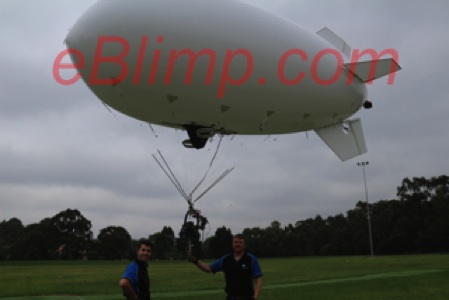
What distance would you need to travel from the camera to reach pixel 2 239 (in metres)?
147

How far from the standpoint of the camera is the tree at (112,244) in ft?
367

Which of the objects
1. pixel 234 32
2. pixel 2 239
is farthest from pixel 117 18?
pixel 2 239

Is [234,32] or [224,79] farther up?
[234,32]

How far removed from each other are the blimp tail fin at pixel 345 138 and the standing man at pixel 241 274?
8.81 meters

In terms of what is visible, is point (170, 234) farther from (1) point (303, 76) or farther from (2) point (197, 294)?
(1) point (303, 76)

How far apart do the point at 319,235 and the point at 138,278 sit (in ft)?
398

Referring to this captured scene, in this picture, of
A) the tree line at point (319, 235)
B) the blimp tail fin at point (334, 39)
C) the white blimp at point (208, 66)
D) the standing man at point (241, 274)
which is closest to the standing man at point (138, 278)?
the standing man at point (241, 274)

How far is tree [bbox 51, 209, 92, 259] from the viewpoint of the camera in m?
115

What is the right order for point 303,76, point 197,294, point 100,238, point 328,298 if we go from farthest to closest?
point 100,238
point 197,294
point 328,298
point 303,76

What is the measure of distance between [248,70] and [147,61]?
252 cm

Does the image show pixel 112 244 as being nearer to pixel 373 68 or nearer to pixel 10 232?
pixel 10 232

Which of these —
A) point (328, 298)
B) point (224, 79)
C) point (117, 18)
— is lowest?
point (328, 298)

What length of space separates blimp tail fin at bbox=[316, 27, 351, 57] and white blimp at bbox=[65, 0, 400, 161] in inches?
91.8

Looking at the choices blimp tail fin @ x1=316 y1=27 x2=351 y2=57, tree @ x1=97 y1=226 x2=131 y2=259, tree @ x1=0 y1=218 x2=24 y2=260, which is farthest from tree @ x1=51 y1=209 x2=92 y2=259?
blimp tail fin @ x1=316 y1=27 x2=351 y2=57
